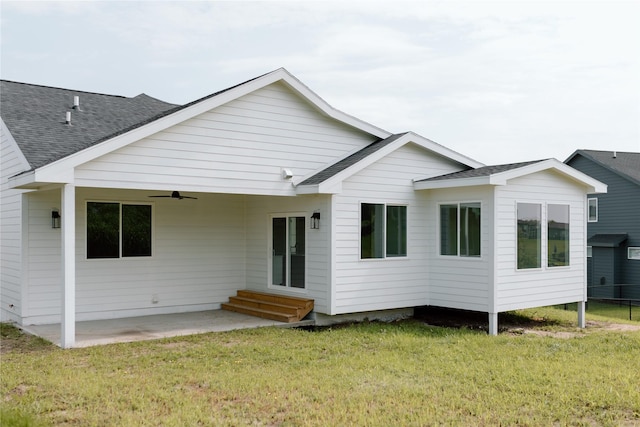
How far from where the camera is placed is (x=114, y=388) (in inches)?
267

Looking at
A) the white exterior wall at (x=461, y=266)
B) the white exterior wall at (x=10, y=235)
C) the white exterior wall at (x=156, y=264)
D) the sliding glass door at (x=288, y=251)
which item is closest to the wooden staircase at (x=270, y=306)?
the sliding glass door at (x=288, y=251)

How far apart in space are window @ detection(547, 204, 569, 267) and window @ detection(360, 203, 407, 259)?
3.12 metres

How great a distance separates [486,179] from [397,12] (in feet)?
13.1

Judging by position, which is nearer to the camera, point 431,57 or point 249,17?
point 249,17

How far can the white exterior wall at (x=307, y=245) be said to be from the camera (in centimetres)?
1145

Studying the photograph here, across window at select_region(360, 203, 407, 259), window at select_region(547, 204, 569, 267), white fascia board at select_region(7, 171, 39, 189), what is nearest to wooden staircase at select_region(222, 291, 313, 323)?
window at select_region(360, 203, 407, 259)

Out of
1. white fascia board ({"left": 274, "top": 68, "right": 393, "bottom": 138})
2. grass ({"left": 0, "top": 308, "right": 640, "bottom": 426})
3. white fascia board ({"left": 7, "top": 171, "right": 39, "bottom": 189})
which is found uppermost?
white fascia board ({"left": 274, "top": 68, "right": 393, "bottom": 138})

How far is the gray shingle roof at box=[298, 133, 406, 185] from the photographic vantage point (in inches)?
453

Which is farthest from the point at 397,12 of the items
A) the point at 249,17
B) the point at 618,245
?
the point at 618,245

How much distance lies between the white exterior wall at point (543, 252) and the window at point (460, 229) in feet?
1.67

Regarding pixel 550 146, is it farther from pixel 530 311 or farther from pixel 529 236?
pixel 529 236

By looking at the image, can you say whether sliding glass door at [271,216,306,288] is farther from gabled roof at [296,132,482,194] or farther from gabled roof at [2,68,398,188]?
gabled roof at [2,68,398,188]

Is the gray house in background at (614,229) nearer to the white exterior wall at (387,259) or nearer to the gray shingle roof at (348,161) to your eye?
the white exterior wall at (387,259)

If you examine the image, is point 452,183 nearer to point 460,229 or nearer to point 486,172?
point 486,172
